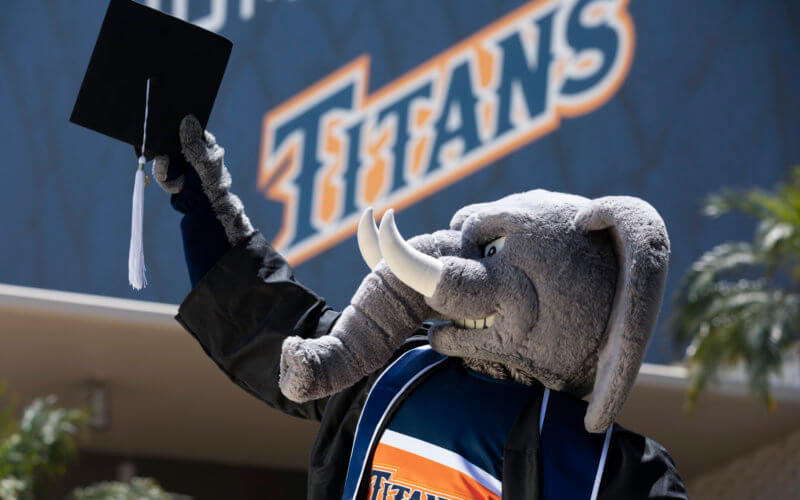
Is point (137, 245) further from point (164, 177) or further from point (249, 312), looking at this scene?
point (249, 312)

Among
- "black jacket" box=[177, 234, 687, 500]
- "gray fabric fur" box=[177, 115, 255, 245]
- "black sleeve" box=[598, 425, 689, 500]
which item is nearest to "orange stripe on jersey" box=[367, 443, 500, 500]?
"black jacket" box=[177, 234, 687, 500]

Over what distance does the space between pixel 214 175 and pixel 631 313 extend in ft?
2.86

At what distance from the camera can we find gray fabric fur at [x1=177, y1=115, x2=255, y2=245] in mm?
2012

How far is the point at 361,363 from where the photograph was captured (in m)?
1.78

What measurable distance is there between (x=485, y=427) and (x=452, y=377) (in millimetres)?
147

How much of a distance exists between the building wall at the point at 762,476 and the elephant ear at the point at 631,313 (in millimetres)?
10167

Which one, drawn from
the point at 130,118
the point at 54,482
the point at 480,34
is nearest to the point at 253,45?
the point at 480,34

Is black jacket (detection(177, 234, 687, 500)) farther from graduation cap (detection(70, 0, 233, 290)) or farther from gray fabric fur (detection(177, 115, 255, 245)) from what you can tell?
graduation cap (detection(70, 0, 233, 290))

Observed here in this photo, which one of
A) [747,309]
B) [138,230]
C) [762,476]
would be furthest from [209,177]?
[762,476]

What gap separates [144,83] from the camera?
201 centimetres

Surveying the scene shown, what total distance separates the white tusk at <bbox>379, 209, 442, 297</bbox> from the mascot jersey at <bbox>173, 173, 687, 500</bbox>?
0.26 metres

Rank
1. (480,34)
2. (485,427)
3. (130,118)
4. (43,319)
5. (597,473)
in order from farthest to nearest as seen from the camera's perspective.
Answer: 1. (480,34)
2. (43,319)
3. (130,118)
4. (485,427)
5. (597,473)

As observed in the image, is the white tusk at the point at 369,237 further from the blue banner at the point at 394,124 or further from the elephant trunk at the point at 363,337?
the blue banner at the point at 394,124

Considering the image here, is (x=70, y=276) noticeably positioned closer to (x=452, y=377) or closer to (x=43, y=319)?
(x=43, y=319)
